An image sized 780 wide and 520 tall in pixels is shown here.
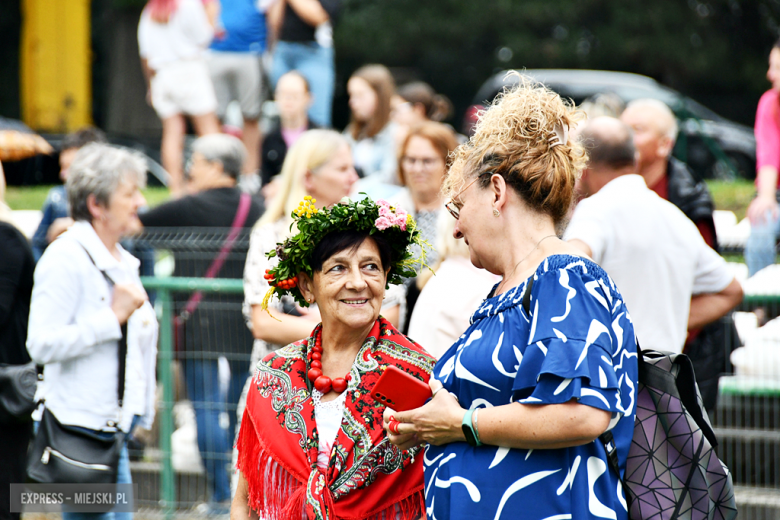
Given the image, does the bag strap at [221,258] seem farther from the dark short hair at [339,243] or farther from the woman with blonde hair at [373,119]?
the dark short hair at [339,243]

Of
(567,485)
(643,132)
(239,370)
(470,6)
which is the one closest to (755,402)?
(643,132)

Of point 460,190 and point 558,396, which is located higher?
point 460,190

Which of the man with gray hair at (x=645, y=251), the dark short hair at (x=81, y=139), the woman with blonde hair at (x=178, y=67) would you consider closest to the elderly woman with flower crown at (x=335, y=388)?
the man with gray hair at (x=645, y=251)

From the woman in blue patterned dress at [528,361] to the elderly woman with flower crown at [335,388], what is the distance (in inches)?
12.8

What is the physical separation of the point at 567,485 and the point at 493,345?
0.43 meters

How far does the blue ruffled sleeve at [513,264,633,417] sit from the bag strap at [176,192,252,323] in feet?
12.7

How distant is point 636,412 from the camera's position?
252 centimetres

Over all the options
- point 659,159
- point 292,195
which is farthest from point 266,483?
point 659,159

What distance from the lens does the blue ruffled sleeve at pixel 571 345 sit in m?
2.22

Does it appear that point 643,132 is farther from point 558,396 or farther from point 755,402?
point 558,396

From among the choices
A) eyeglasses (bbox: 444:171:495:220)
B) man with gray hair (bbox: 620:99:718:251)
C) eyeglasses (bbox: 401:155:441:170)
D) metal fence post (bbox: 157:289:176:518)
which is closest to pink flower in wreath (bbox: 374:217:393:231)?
eyeglasses (bbox: 444:171:495:220)

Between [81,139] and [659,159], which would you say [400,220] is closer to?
[659,159]

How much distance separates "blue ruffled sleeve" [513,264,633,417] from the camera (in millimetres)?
2225

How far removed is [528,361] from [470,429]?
258mm
